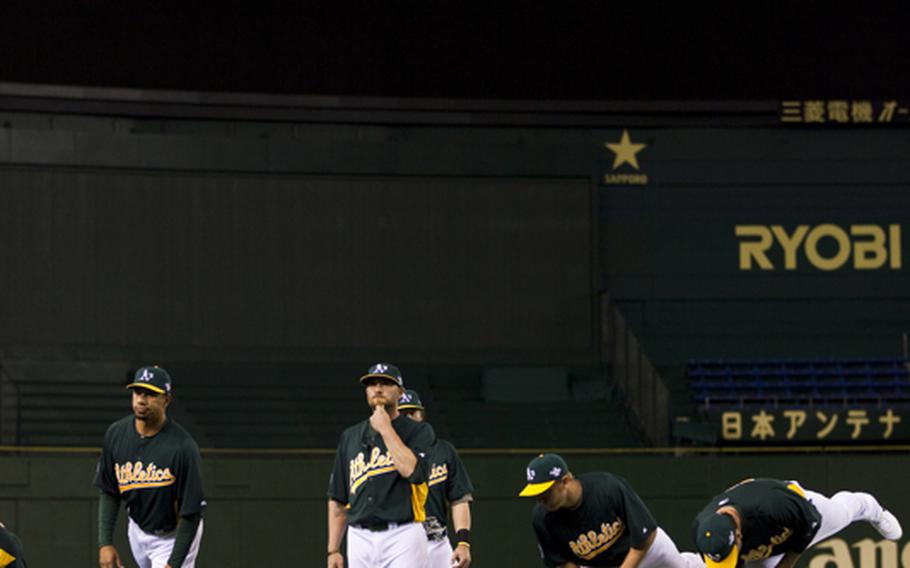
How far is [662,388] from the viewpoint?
23.4m

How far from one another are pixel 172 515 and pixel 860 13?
17.2 m

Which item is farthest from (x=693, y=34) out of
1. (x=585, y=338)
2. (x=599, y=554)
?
(x=599, y=554)

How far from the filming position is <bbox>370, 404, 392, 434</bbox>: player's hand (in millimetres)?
10602

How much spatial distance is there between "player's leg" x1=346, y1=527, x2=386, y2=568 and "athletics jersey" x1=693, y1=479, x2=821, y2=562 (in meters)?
2.22

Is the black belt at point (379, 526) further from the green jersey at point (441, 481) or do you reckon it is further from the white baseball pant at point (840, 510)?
the white baseball pant at point (840, 510)

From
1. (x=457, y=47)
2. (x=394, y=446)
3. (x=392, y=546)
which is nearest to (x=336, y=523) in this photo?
(x=392, y=546)

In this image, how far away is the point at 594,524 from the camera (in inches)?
446

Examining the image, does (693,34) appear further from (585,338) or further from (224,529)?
(224,529)

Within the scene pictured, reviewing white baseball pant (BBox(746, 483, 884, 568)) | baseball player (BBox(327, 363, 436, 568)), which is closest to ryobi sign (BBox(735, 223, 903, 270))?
white baseball pant (BBox(746, 483, 884, 568))

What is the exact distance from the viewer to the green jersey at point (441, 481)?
13.7 metres

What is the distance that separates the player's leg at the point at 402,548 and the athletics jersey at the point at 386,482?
76 millimetres

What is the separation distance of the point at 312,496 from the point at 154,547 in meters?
10.1

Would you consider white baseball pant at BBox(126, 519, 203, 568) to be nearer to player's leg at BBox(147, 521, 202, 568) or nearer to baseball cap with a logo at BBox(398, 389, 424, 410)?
player's leg at BBox(147, 521, 202, 568)

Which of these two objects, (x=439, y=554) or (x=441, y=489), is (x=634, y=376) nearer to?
(x=439, y=554)
